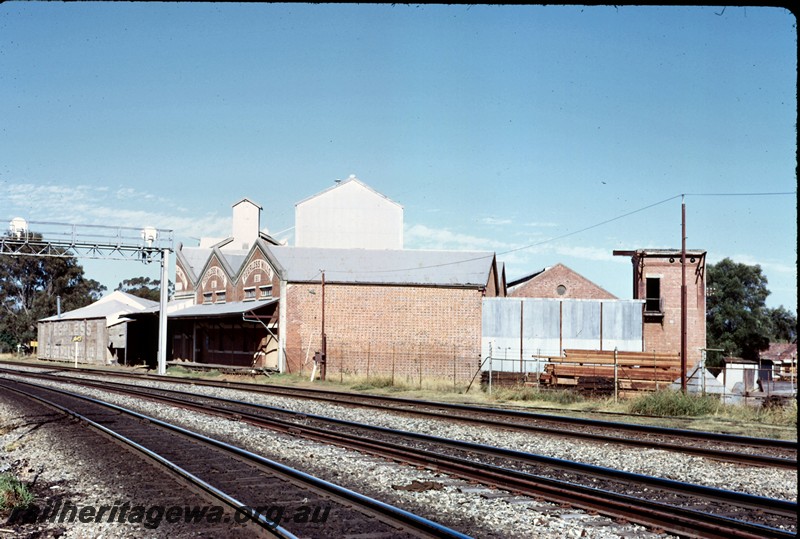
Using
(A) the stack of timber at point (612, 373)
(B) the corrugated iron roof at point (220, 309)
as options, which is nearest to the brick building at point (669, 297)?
(A) the stack of timber at point (612, 373)

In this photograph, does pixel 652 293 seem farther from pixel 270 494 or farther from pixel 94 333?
pixel 270 494

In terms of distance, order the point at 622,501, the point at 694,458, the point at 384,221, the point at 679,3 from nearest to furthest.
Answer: the point at 679,3
the point at 622,501
the point at 694,458
the point at 384,221

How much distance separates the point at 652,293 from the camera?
150 ft

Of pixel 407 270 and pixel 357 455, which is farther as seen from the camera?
pixel 407 270

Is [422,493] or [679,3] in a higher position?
[679,3]

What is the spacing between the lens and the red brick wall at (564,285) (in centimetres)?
5244

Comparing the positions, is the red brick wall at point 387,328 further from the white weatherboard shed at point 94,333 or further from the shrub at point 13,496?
the shrub at point 13,496

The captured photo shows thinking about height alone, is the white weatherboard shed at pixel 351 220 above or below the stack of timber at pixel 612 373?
above

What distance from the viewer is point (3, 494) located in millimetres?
8469

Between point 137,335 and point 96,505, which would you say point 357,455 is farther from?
point 137,335

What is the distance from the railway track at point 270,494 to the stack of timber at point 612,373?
619 inches

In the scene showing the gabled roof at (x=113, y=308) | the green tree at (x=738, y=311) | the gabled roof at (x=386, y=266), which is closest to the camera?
the gabled roof at (x=386, y=266)

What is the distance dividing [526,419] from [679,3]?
616 inches

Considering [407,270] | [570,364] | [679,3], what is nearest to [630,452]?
[679,3]
